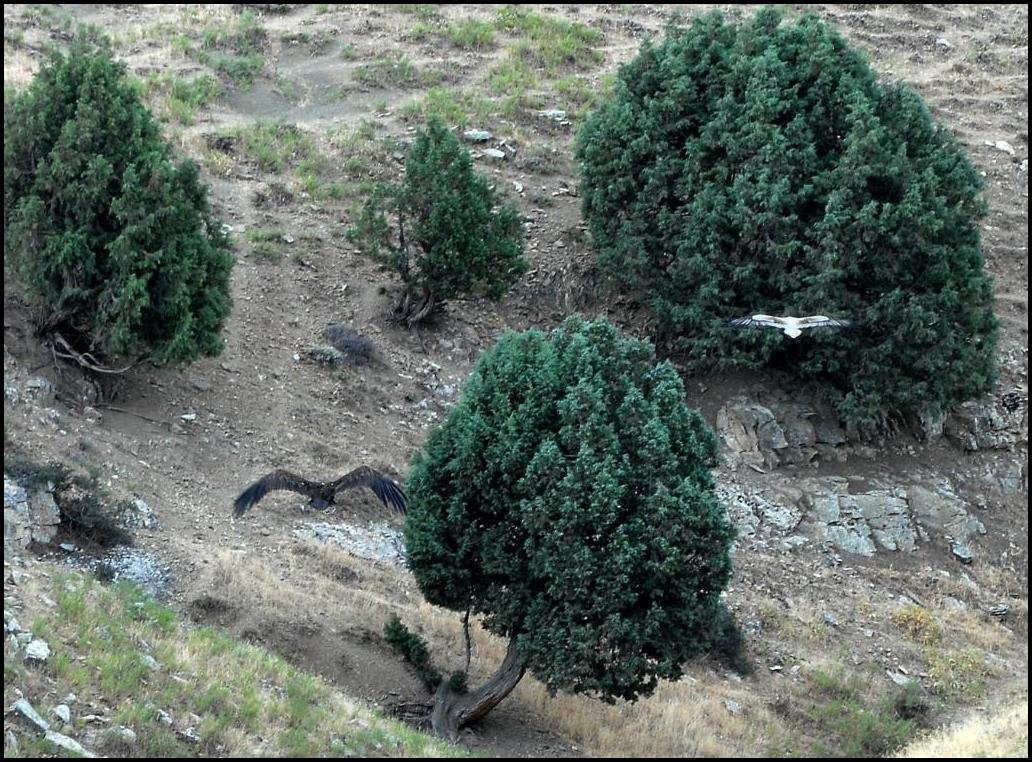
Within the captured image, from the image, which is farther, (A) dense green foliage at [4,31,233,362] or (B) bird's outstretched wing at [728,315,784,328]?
(B) bird's outstretched wing at [728,315,784,328]

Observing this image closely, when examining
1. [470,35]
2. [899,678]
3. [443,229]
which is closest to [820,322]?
[899,678]

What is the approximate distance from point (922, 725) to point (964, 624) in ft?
14.4

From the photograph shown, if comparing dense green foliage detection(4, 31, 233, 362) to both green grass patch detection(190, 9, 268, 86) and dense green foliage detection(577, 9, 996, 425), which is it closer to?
dense green foliage detection(577, 9, 996, 425)

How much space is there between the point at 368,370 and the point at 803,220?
9157 mm

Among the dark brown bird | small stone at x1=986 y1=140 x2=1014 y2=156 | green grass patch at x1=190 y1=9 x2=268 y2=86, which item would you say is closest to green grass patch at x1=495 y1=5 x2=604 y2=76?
green grass patch at x1=190 y1=9 x2=268 y2=86

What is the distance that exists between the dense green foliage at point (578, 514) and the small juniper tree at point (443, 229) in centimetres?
1002

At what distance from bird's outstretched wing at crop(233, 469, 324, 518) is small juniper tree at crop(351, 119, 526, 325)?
6.63 metres

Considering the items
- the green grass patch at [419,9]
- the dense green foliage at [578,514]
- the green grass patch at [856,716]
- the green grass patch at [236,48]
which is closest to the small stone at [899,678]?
the green grass patch at [856,716]

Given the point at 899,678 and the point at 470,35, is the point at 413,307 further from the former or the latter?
the point at 470,35

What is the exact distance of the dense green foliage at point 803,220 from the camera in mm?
25953

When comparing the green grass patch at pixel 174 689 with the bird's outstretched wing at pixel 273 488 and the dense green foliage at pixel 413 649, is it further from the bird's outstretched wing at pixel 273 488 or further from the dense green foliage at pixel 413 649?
the bird's outstretched wing at pixel 273 488

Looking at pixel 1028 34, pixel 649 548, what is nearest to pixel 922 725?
pixel 649 548

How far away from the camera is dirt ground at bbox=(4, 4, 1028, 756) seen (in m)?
18.2

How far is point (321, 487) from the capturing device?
2039 centimetres
